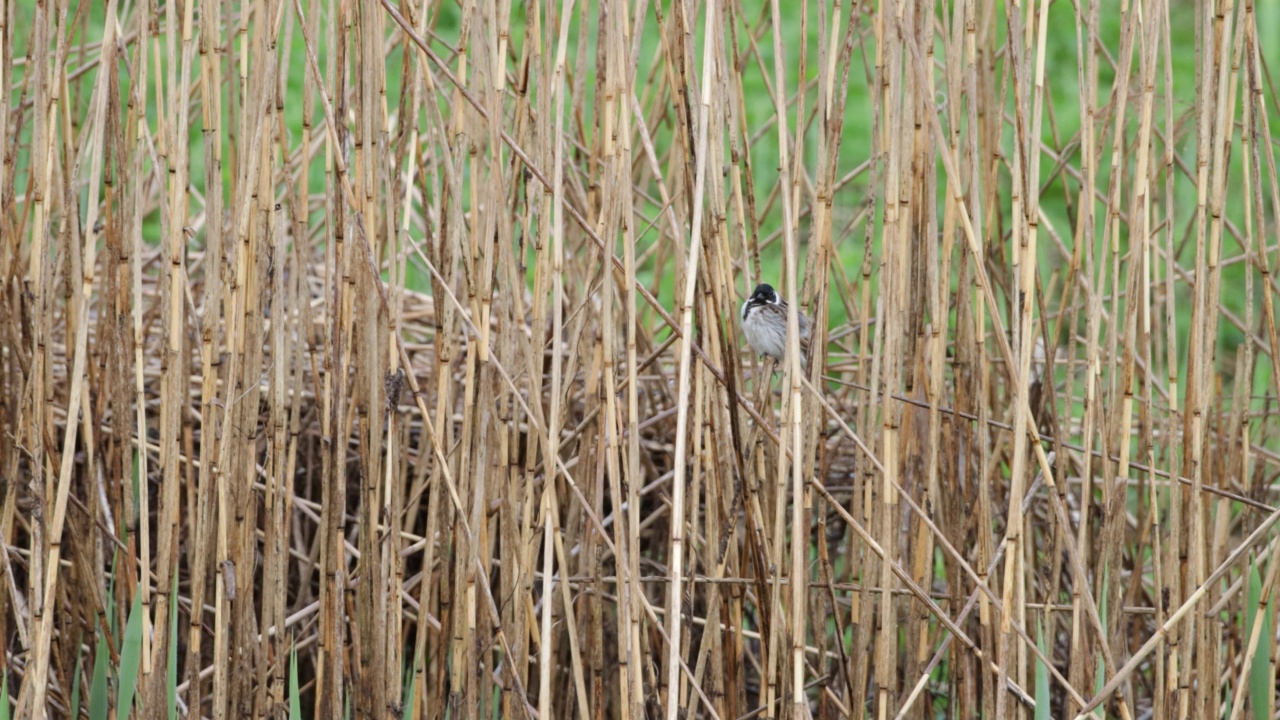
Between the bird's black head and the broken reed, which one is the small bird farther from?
the broken reed

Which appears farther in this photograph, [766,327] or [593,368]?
[766,327]

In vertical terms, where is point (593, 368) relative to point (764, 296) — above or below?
below

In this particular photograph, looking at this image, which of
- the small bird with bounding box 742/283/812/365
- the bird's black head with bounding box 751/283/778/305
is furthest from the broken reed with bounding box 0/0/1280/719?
the bird's black head with bounding box 751/283/778/305

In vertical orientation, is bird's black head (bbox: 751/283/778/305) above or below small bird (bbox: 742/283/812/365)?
above

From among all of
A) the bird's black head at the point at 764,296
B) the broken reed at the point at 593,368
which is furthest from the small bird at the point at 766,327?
the broken reed at the point at 593,368

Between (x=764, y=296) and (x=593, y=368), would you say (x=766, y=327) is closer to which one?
(x=764, y=296)

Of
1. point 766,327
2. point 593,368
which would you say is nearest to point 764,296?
point 766,327

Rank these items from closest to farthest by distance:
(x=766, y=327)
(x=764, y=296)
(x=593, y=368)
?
(x=593, y=368) → (x=766, y=327) → (x=764, y=296)

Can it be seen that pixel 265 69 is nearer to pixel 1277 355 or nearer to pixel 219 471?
pixel 219 471

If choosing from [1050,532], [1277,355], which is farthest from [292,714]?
[1277,355]

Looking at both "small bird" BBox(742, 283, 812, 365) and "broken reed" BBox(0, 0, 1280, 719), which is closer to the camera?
"broken reed" BBox(0, 0, 1280, 719)

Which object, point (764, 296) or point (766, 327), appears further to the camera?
point (764, 296)

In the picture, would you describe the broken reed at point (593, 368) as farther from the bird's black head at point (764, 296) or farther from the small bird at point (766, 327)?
the bird's black head at point (764, 296)

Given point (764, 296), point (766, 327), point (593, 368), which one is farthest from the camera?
point (764, 296)
